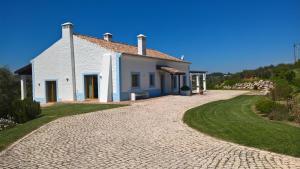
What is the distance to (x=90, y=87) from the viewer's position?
2692 centimetres

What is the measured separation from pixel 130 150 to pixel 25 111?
34.0 ft

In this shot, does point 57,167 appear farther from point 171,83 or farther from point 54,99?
point 171,83

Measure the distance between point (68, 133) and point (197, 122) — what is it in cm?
522

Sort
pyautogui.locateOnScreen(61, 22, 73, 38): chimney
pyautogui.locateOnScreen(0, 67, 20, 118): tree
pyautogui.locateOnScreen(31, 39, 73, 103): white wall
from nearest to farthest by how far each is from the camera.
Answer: pyautogui.locateOnScreen(0, 67, 20, 118): tree → pyautogui.locateOnScreen(61, 22, 73, 38): chimney → pyautogui.locateOnScreen(31, 39, 73, 103): white wall

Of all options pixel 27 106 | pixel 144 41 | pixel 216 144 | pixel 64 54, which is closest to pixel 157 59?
pixel 144 41

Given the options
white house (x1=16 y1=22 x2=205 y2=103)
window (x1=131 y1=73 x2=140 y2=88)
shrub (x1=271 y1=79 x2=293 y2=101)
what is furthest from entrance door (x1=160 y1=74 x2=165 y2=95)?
shrub (x1=271 y1=79 x2=293 y2=101)

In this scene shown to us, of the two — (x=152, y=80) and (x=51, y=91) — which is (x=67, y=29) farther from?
(x=152, y=80)

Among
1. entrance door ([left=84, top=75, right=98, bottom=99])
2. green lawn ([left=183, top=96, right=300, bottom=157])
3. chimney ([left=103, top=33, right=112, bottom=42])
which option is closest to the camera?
green lawn ([left=183, top=96, right=300, bottom=157])

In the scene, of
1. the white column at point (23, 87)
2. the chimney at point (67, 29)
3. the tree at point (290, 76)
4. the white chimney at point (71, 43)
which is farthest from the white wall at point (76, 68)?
the tree at point (290, 76)

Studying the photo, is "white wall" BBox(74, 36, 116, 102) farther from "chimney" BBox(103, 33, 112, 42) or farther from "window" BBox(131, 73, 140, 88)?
"chimney" BBox(103, 33, 112, 42)

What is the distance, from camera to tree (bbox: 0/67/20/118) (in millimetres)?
19245

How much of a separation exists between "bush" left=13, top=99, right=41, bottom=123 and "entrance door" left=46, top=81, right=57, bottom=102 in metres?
11.9

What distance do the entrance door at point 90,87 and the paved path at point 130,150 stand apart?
1457 centimetres

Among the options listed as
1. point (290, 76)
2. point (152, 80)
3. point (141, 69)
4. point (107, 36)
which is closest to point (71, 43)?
point (107, 36)
